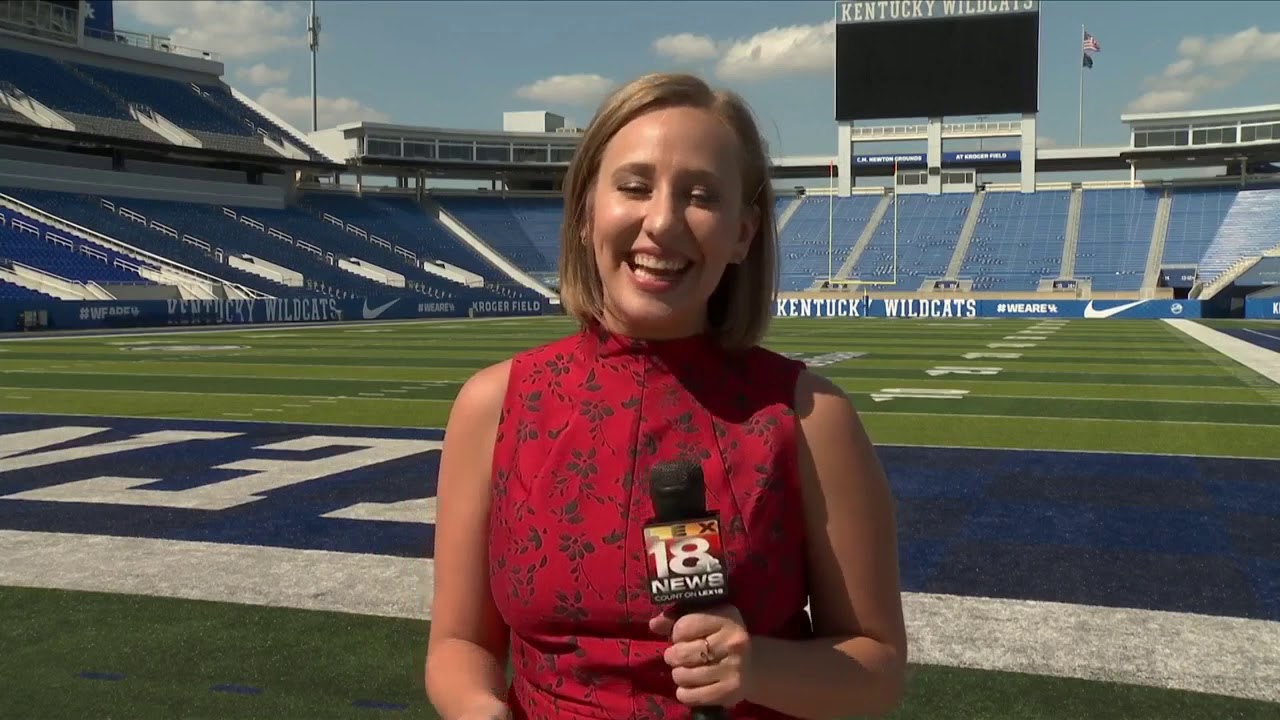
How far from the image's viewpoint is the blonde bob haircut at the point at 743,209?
61.5 inches

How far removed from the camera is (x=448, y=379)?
14781 millimetres

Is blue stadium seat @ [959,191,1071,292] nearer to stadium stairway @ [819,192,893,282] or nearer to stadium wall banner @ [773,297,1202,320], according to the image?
stadium stairway @ [819,192,893,282]

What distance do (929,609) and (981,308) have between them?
37.4 metres

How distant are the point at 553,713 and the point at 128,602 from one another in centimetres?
332

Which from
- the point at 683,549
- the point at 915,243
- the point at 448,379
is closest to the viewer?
the point at 683,549

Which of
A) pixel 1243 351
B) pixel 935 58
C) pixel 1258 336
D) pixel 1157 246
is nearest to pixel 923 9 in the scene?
pixel 935 58

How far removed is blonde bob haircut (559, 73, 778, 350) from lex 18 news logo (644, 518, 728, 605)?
428 mm

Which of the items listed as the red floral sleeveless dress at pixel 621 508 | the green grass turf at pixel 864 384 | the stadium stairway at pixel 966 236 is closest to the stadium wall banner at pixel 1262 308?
the stadium stairway at pixel 966 236

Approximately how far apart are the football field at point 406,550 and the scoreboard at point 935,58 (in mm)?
36722

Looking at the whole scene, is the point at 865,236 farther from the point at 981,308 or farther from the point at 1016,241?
the point at 981,308

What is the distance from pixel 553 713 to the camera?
5.17 ft

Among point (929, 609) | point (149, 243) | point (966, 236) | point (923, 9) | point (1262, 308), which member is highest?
point (923, 9)

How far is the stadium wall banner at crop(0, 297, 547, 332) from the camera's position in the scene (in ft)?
85.8

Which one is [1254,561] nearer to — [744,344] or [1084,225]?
[744,344]
